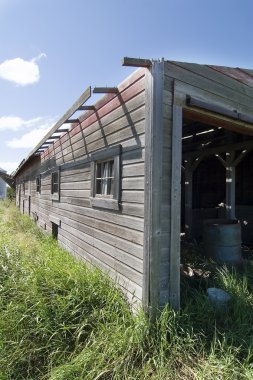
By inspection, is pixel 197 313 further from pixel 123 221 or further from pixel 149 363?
pixel 123 221

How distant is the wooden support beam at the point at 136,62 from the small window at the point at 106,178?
1.15m

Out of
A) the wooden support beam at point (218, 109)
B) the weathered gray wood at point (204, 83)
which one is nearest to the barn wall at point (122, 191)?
the weathered gray wood at point (204, 83)

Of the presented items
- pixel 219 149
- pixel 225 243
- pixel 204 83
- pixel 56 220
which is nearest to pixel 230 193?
pixel 219 149

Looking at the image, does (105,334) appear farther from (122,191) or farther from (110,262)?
(122,191)

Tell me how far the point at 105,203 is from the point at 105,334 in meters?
1.96

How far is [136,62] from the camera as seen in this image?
3.04 m

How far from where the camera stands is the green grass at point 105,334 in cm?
253

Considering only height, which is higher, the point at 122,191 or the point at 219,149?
the point at 219,149

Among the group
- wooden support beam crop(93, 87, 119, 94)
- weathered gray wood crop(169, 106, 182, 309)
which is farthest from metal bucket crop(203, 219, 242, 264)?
wooden support beam crop(93, 87, 119, 94)

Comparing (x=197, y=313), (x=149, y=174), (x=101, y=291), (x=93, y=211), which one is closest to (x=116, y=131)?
(x=149, y=174)

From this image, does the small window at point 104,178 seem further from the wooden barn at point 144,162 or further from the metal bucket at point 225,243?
the metal bucket at point 225,243

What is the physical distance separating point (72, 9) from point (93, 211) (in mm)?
3410

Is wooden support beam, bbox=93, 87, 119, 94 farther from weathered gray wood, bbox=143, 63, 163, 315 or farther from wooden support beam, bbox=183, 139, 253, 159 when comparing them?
wooden support beam, bbox=183, 139, 253, 159

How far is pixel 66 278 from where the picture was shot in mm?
3611
